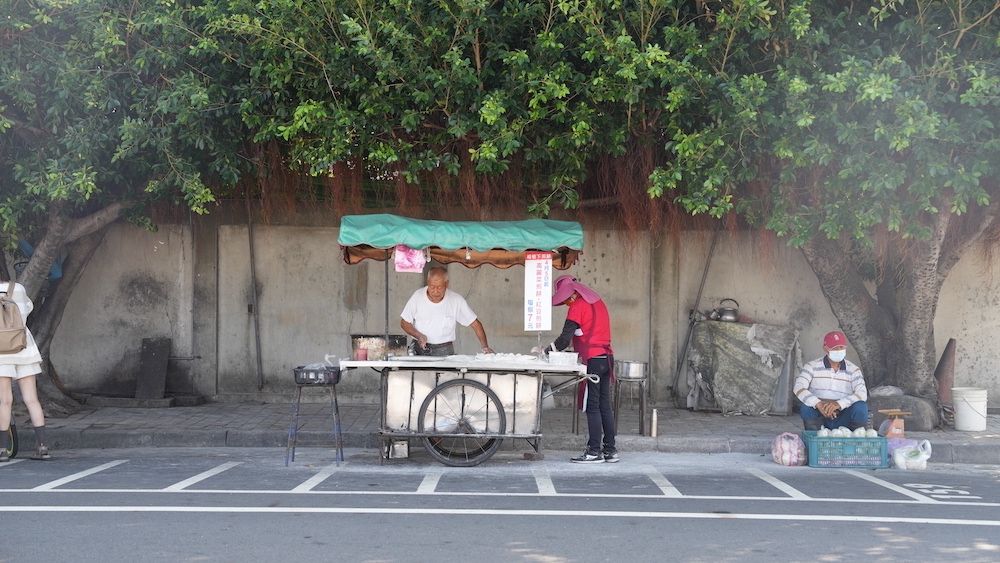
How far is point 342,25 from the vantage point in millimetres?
8414

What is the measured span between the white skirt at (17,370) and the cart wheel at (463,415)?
374cm

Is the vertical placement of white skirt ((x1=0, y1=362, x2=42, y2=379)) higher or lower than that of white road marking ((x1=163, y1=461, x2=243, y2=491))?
higher

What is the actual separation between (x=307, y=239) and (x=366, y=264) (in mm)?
878

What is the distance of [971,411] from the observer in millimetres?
10242

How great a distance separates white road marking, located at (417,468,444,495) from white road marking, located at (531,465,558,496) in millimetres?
832

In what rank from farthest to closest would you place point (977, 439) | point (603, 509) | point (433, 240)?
point (977, 439) → point (433, 240) → point (603, 509)

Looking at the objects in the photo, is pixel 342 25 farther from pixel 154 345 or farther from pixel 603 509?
pixel 154 345

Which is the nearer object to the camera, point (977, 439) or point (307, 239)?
point (977, 439)

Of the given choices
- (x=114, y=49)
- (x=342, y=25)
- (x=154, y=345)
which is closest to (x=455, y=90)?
(x=342, y=25)

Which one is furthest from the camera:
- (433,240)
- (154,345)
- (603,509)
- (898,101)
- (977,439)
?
(154,345)

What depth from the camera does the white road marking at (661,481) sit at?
7.21 meters

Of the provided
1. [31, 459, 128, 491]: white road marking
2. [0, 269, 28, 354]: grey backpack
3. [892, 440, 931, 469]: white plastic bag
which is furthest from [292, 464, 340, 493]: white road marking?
[892, 440, 931, 469]: white plastic bag

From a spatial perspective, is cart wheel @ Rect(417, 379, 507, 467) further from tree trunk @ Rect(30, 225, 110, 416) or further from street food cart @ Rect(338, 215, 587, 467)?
tree trunk @ Rect(30, 225, 110, 416)

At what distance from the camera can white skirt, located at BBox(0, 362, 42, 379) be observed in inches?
339
